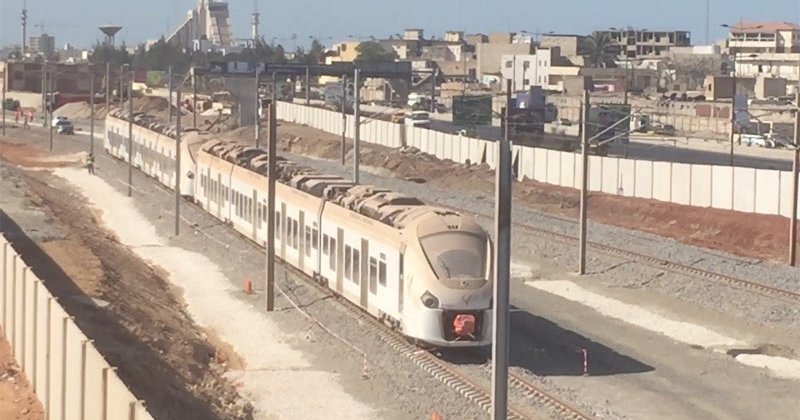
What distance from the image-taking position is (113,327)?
82.7ft

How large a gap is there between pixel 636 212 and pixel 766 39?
136m

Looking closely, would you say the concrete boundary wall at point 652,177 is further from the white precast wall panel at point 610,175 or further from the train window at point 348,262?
the train window at point 348,262

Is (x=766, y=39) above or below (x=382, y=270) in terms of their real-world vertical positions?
above

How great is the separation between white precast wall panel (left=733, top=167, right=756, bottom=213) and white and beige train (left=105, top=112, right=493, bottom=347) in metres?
21.5

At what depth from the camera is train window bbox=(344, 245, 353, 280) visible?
91.5 feet

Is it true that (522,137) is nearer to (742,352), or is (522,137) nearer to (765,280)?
(765,280)

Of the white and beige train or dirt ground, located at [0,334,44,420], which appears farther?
the white and beige train

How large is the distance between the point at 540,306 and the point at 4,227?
1861cm

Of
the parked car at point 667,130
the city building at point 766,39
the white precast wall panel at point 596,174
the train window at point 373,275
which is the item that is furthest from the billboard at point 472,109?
the city building at point 766,39

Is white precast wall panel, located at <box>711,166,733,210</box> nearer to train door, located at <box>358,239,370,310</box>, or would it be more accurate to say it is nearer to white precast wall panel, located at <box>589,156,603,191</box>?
white precast wall panel, located at <box>589,156,603,191</box>

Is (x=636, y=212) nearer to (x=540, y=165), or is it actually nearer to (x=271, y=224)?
(x=540, y=165)

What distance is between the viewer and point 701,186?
55.4 metres

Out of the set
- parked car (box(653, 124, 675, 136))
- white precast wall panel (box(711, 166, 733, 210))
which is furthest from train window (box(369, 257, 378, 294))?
parked car (box(653, 124, 675, 136))

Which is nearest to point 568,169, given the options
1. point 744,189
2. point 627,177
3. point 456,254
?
point 627,177
